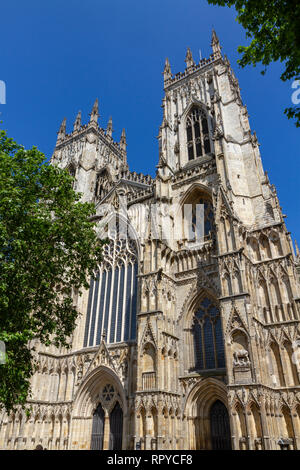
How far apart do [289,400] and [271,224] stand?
27.8ft

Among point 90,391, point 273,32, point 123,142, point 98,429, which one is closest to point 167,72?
point 123,142

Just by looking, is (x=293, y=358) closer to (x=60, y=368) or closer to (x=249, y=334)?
(x=249, y=334)

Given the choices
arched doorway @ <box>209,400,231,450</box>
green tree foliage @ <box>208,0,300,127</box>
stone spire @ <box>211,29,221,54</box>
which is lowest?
arched doorway @ <box>209,400,231,450</box>

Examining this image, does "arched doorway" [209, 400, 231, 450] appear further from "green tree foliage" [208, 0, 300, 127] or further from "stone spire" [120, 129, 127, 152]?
"stone spire" [120, 129, 127, 152]

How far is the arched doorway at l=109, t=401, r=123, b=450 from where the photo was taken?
58.4 feet

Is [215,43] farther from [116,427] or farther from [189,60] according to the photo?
[116,427]

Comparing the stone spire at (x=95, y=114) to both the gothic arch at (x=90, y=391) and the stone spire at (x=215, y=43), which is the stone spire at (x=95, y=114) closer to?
the stone spire at (x=215, y=43)

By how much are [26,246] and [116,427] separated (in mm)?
12732

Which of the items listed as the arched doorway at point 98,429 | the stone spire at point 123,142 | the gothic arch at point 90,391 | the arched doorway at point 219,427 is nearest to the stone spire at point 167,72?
the stone spire at point 123,142

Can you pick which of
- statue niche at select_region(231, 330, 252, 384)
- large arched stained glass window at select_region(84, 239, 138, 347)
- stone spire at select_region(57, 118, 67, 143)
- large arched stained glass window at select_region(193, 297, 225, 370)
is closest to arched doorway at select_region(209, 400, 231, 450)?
large arched stained glass window at select_region(193, 297, 225, 370)

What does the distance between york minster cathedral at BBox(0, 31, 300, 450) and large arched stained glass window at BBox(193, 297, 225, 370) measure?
0.05 metres

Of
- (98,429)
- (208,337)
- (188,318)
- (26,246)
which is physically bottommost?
(98,429)

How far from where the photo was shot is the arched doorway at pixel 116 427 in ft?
58.4

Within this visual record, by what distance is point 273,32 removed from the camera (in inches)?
295
